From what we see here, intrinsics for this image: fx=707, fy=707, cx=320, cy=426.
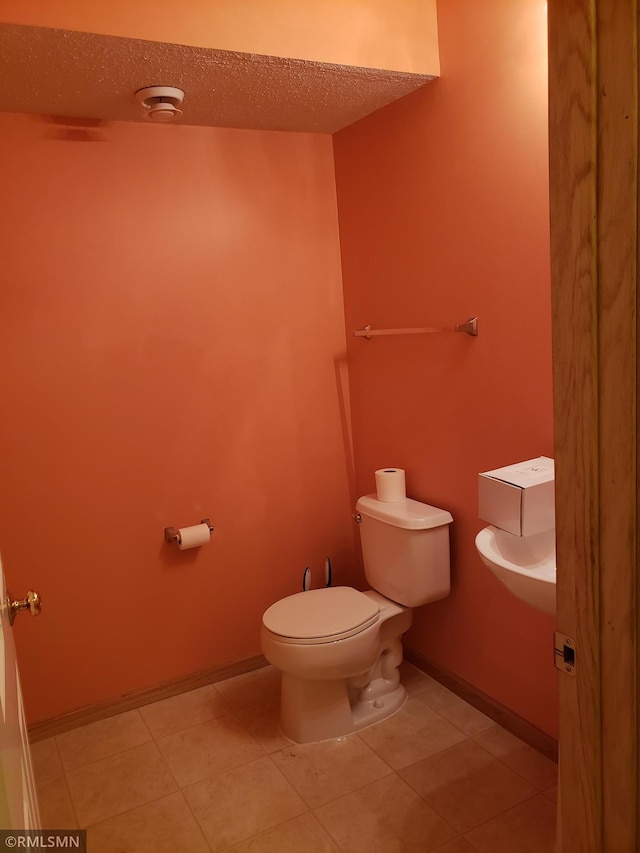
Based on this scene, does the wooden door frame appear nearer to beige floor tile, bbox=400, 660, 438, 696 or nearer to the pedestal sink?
the pedestal sink

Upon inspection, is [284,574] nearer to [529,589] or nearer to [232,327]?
[232,327]

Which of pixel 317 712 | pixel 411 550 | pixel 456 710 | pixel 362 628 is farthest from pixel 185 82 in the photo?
pixel 456 710

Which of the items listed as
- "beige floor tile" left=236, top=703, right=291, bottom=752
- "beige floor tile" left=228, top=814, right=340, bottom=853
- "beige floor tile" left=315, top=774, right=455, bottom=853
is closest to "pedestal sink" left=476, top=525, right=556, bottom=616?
"beige floor tile" left=315, top=774, right=455, bottom=853

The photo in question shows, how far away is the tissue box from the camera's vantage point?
1846 millimetres

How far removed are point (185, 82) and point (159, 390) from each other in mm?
1085

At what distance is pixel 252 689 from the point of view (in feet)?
9.43

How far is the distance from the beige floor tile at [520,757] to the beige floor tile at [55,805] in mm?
1365

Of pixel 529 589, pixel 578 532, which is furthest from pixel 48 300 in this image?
pixel 578 532

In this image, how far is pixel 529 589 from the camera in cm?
161

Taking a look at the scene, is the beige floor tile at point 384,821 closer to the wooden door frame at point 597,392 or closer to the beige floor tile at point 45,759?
the beige floor tile at point 45,759

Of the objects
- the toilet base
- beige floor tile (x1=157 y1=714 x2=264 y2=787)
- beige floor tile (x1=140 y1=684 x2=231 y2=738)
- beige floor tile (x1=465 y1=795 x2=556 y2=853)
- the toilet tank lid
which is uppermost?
the toilet tank lid

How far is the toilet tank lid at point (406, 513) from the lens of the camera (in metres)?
2.54

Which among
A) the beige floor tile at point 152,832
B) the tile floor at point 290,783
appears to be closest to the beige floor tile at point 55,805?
the tile floor at point 290,783

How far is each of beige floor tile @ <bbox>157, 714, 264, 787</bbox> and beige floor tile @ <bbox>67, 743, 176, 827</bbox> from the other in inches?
1.7
